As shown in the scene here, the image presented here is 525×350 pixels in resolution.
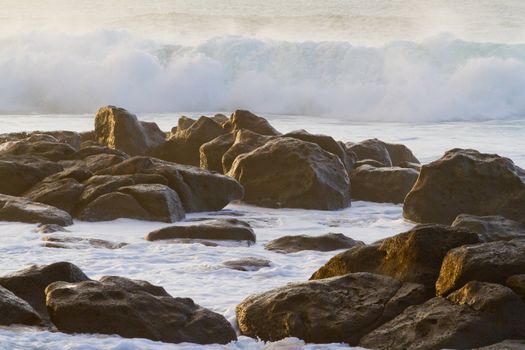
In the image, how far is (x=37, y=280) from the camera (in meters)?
5.71

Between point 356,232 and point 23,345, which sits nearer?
point 23,345

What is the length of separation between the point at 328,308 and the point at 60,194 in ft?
14.4

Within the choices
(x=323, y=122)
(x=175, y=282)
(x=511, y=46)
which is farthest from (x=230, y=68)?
(x=175, y=282)

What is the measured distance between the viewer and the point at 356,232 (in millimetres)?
8875

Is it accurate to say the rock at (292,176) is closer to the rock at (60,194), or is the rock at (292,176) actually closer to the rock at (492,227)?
the rock at (60,194)

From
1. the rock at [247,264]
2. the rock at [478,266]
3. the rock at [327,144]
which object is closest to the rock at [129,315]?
the rock at [478,266]

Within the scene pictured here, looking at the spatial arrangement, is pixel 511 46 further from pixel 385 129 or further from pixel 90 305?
pixel 90 305

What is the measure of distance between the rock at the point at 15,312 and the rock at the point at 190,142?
6472 millimetres

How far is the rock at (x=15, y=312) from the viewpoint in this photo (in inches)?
205

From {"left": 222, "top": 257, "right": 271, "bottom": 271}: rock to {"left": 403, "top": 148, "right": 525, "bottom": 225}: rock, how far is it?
260 cm

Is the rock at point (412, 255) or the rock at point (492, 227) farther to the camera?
the rock at point (492, 227)

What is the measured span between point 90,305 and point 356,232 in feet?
13.4

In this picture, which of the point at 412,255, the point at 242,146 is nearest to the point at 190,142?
the point at 242,146

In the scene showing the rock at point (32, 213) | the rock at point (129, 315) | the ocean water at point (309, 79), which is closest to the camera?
the rock at point (129, 315)
